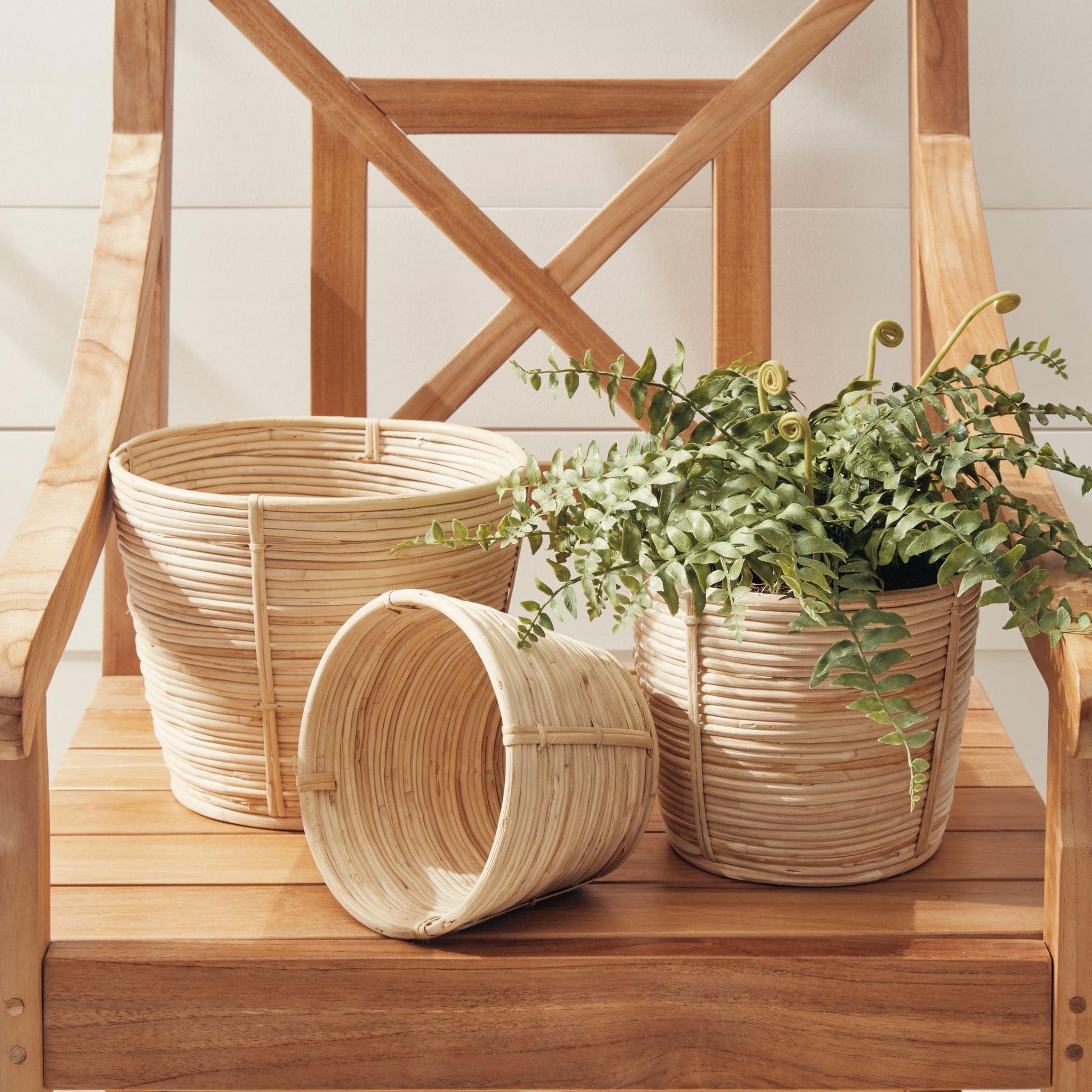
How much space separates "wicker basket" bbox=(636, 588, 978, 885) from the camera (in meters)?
0.76

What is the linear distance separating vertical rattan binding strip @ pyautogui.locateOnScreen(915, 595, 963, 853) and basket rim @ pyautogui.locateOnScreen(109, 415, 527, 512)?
0.30 metres

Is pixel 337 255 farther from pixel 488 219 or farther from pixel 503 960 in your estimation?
pixel 503 960

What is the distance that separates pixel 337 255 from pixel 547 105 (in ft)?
0.85

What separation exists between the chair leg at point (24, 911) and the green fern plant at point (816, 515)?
0.91 ft

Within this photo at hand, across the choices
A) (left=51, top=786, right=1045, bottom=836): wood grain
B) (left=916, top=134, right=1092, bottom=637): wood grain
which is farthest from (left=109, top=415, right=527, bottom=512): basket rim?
(left=916, top=134, right=1092, bottom=637): wood grain

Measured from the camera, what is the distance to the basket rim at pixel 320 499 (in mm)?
807

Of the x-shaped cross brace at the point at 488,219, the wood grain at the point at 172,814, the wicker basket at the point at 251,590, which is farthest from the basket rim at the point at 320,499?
the wood grain at the point at 172,814

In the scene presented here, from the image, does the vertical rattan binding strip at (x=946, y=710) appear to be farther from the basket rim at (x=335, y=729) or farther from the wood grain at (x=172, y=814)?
the basket rim at (x=335, y=729)

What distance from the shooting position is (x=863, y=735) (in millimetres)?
769

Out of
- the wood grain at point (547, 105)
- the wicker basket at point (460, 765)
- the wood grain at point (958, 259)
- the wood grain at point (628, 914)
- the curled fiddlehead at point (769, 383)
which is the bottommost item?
the wood grain at point (628, 914)

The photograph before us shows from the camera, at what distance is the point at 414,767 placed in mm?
914

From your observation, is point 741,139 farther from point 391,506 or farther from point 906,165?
Result: point 391,506

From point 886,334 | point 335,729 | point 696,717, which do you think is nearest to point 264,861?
point 335,729

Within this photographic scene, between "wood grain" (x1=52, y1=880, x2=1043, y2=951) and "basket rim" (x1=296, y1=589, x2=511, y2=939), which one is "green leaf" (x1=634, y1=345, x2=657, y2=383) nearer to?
"basket rim" (x1=296, y1=589, x2=511, y2=939)
